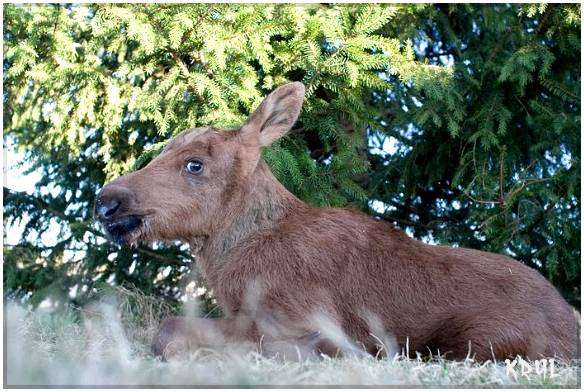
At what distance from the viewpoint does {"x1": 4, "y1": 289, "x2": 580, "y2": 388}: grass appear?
304 centimetres

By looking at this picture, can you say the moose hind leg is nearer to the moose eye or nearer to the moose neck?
the moose neck

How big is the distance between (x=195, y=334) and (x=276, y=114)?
73.4 inches

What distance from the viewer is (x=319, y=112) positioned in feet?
22.6

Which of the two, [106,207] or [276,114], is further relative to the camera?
[276,114]

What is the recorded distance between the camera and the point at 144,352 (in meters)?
4.62

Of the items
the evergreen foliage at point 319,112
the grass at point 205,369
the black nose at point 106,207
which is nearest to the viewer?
the grass at point 205,369

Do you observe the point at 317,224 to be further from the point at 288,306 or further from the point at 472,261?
the point at 472,261

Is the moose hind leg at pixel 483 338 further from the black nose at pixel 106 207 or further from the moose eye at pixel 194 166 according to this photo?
the black nose at pixel 106 207

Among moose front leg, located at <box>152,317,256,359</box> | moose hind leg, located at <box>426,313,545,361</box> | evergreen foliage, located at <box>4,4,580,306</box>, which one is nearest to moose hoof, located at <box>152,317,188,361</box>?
moose front leg, located at <box>152,317,256,359</box>

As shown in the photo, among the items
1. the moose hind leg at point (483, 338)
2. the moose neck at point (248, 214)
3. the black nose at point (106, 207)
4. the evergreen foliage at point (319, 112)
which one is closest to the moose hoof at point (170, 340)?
the moose neck at point (248, 214)

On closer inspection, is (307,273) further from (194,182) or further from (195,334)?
(194,182)

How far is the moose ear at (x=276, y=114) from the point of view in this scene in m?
5.31

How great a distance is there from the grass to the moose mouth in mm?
531

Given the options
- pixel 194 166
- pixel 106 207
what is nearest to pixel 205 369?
pixel 106 207
